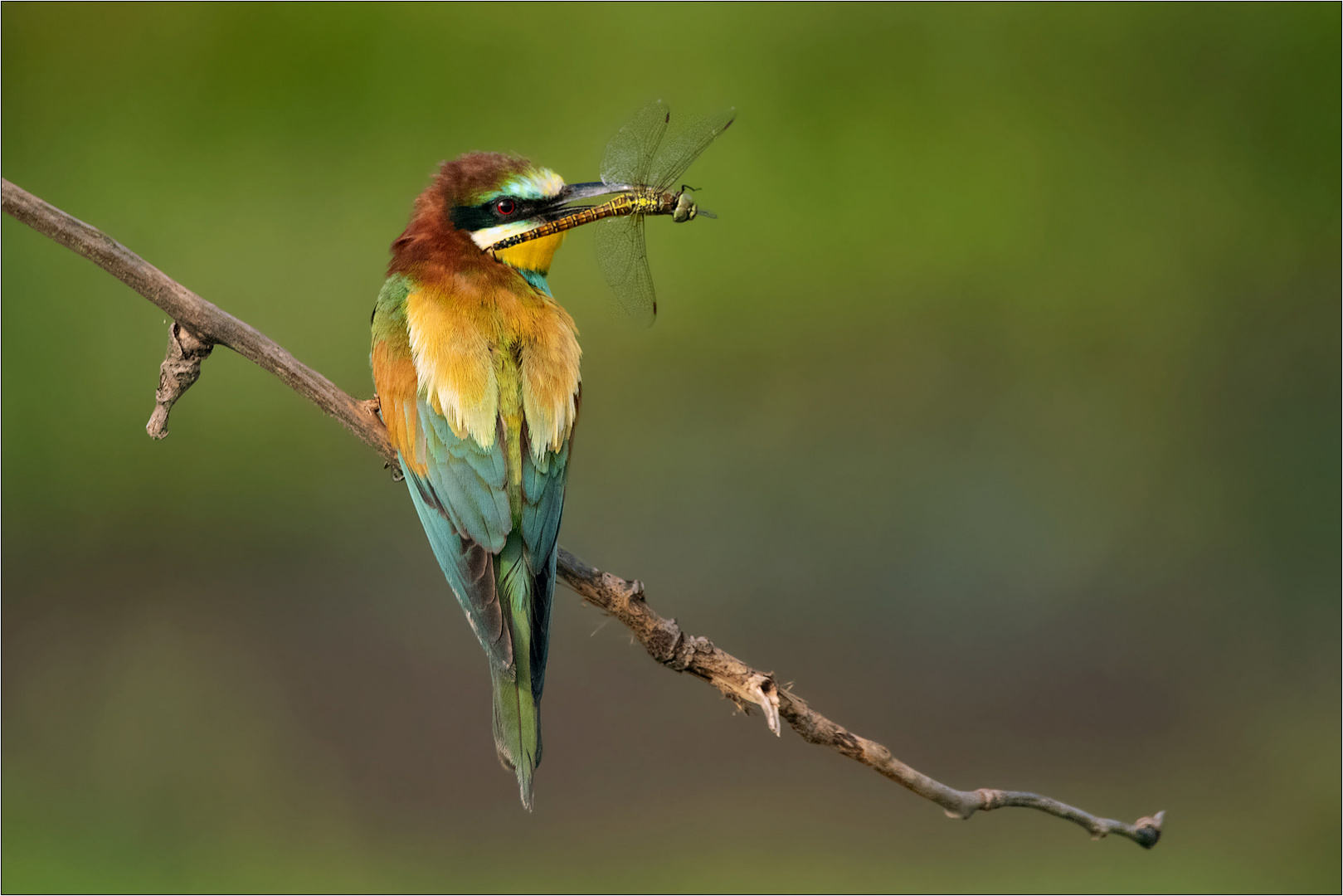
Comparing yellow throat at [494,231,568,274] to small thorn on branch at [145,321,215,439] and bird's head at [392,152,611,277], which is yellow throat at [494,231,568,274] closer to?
bird's head at [392,152,611,277]

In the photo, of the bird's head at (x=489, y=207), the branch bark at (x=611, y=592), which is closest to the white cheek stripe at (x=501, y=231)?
the bird's head at (x=489, y=207)

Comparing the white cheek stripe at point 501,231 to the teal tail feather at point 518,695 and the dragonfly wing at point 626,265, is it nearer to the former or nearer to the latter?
the dragonfly wing at point 626,265

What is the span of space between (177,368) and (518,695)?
0.61m

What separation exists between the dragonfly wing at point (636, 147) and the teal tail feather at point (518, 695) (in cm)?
66

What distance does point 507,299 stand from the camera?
1.54 metres

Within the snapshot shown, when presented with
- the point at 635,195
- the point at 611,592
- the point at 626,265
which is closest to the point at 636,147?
the point at 635,195

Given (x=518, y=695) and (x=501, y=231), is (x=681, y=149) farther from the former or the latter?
(x=518, y=695)

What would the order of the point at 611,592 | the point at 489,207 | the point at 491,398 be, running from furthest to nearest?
1. the point at 489,207
2. the point at 491,398
3. the point at 611,592

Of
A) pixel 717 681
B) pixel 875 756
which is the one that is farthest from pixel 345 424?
pixel 875 756

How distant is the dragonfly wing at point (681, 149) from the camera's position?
5.47ft

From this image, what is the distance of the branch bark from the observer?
1.20 m

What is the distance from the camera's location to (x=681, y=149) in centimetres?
169

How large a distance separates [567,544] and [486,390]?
130 centimetres

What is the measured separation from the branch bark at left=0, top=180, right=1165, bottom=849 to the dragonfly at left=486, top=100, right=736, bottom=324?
18.2 inches
